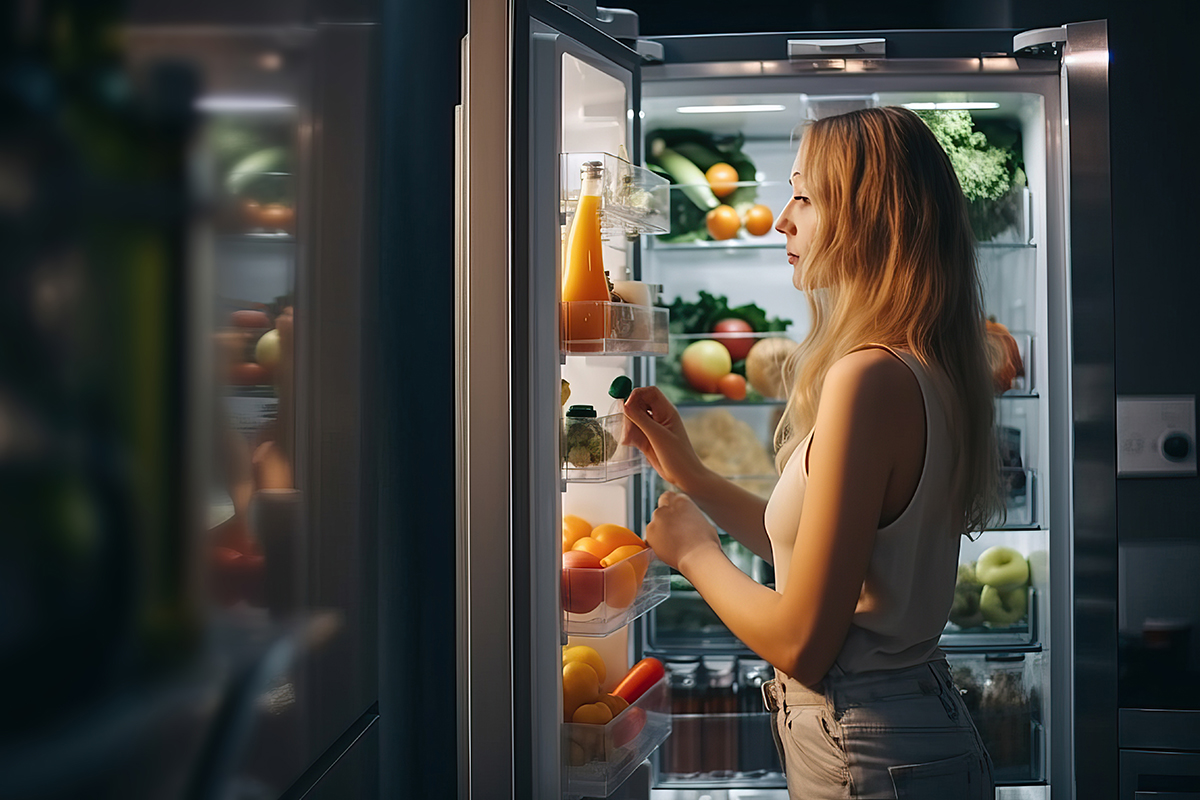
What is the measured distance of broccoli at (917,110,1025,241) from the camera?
6.42 ft

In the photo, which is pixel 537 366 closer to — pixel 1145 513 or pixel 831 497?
pixel 831 497

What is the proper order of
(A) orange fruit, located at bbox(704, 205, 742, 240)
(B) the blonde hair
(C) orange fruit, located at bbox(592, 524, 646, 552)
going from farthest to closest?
(A) orange fruit, located at bbox(704, 205, 742, 240) → (C) orange fruit, located at bbox(592, 524, 646, 552) → (B) the blonde hair

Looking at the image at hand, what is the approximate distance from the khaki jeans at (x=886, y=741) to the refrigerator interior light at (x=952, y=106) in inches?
51.4

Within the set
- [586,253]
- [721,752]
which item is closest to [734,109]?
[586,253]

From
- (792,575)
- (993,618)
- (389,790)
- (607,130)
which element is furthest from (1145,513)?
(389,790)

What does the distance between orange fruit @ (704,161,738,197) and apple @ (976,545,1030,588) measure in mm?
1010

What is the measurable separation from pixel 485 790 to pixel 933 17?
2.17 metres

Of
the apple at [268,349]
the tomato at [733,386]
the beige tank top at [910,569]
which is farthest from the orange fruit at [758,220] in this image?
the apple at [268,349]

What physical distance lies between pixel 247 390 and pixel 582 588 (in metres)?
0.74

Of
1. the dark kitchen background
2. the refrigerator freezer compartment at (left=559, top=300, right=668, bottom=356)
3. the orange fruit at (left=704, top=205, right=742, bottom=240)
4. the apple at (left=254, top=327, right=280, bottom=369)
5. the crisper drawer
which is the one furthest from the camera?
the orange fruit at (left=704, top=205, right=742, bottom=240)

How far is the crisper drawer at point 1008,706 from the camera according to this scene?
6.33 ft

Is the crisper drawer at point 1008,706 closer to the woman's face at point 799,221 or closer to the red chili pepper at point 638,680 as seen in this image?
the red chili pepper at point 638,680

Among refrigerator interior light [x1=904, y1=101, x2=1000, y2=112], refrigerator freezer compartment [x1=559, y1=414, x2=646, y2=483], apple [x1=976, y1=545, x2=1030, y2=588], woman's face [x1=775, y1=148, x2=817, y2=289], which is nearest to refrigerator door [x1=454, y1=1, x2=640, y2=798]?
refrigerator freezer compartment [x1=559, y1=414, x2=646, y2=483]

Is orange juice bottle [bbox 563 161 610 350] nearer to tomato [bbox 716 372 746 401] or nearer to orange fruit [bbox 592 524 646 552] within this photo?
orange fruit [bbox 592 524 646 552]
